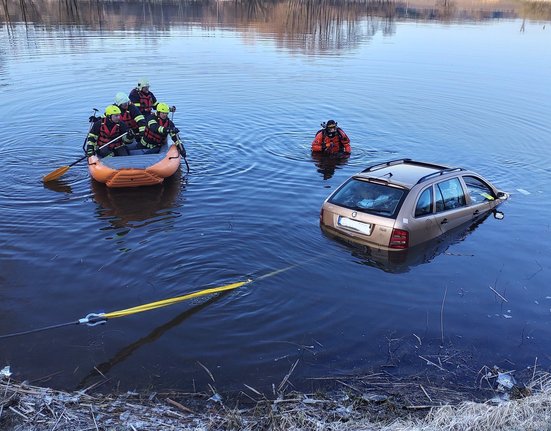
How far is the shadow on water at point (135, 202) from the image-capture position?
12.3 metres

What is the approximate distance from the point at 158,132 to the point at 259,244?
606 centimetres

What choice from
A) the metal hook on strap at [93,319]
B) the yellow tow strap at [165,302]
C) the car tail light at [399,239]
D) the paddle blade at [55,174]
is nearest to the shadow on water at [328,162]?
the car tail light at [399,239]

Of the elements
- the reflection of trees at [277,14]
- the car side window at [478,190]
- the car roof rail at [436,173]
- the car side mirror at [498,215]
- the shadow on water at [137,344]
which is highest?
the reflection of trees at [277,14]

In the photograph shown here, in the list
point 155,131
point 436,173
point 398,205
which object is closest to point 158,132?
point 155,131

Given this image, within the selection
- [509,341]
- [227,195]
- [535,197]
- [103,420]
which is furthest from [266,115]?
[103,420]

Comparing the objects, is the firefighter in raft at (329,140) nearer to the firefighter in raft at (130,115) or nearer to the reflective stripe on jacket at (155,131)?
the reflective stripe on jacket at (155,131)

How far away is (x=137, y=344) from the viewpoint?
7.50m

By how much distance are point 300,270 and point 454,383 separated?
3744mm

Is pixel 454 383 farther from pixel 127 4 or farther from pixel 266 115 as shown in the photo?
pixel 127 4

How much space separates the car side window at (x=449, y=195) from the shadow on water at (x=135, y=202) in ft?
20.7

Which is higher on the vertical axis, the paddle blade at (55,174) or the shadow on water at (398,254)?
the paddle blade at (55,174)

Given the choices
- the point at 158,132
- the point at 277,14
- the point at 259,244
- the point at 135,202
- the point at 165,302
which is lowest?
the point at 259,244

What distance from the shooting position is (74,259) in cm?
1006

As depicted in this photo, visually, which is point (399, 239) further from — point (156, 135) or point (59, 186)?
point (59, 186)
